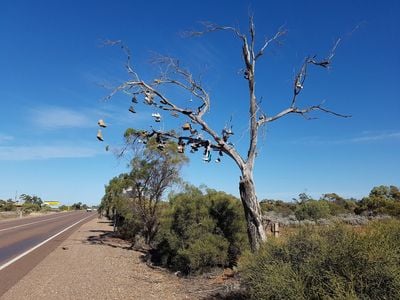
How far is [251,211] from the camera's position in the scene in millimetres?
11836

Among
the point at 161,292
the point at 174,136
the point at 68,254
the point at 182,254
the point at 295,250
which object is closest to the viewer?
the point at 295,250

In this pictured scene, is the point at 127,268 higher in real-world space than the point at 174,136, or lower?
lower

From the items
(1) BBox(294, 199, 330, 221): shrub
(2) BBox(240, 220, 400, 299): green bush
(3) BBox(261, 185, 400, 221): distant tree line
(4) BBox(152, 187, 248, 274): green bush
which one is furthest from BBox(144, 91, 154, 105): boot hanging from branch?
(1) BBox(294, 199, 330, 221): shrub

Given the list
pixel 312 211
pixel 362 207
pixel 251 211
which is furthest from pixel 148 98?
pixel 362 207

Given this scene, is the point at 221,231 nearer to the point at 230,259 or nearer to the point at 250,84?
the point at 230,259

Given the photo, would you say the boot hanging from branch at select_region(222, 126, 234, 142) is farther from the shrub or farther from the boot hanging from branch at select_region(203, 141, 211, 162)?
the shrub

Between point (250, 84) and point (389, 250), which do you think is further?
point (250, 84)

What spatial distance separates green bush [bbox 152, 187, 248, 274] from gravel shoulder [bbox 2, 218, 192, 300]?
848mm

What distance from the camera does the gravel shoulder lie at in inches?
402

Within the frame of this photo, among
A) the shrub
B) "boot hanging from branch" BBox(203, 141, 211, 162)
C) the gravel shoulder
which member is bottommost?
the gravel shoulder

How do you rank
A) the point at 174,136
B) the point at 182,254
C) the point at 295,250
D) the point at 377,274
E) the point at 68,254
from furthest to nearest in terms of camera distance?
the point at 68,254 < the point at 182,254 < the point at 174,136 < the point at 295,250 < the point at 377,274

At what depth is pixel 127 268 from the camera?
48.3 ft

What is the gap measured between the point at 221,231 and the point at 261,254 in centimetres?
766

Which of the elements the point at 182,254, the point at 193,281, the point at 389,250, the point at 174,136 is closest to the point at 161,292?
the point at 193,281
